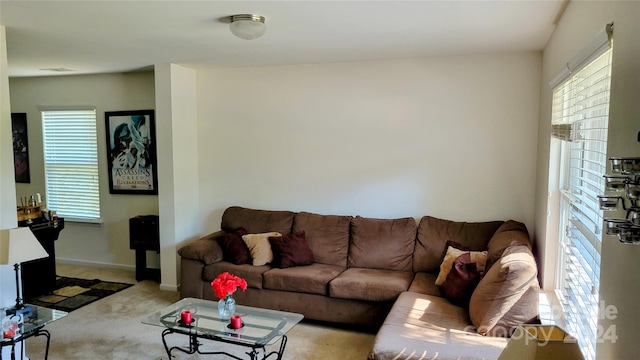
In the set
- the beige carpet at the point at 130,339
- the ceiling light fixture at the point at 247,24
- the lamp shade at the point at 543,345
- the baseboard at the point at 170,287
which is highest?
the ceiling light fixture at the point at 247,24

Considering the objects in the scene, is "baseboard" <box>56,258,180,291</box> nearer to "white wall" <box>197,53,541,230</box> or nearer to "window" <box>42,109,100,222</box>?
"window" <box>42,109,100,222</box>

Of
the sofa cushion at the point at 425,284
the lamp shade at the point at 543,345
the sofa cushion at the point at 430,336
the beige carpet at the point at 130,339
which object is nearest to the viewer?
the lamp shade at the point at 543,345

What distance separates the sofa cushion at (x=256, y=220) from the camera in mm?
4473

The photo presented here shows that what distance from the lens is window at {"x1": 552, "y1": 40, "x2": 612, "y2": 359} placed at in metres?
1.79

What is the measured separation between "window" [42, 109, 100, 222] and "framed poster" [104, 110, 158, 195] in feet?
0.97

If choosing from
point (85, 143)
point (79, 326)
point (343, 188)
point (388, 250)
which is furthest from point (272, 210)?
point (85, 143)

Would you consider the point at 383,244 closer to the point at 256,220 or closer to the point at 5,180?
the point at 256,220

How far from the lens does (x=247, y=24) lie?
2748 mm

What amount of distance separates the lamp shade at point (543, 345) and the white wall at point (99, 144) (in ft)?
15.1

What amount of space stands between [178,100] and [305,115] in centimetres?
134

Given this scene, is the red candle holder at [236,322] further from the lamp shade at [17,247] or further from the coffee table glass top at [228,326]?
the lamp shade at [17,247]

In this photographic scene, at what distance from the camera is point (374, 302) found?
11.8 ft

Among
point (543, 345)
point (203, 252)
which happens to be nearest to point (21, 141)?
point (203, 252)

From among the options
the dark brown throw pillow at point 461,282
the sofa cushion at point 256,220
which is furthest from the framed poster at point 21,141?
the dark brown throw pillow at point 461,282
